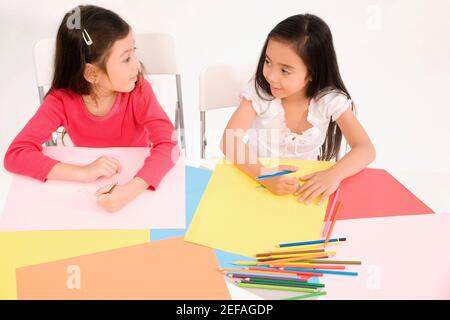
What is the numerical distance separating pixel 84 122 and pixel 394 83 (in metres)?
2.08

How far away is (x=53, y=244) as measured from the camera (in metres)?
1.12

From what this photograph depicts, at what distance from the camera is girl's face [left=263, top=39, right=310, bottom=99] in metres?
1.48

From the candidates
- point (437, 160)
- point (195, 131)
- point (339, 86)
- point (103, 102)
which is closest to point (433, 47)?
point (437, 160)

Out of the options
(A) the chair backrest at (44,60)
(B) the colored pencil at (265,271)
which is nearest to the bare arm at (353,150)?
(B) the colored pencil at (265,271)

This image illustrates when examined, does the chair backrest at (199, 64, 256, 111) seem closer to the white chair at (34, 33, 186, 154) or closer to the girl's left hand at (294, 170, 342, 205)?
the white chair at (34, 33, 186, 154)

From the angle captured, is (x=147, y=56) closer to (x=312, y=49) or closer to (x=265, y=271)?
(x=312, y=49)

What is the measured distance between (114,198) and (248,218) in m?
0.32

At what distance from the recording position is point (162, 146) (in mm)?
1444

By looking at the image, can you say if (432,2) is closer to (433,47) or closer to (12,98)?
(433,47)

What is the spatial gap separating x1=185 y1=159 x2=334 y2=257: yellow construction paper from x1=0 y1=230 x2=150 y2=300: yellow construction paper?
0.15 m

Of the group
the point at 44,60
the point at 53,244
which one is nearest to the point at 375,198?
the point at 53,244

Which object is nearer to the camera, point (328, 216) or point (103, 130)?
point (328, 216)

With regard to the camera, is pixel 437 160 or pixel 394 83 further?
pixel 394 83

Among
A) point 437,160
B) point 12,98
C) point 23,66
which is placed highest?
point 23,66
